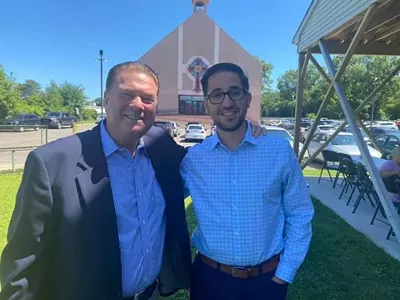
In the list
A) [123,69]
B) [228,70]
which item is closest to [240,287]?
[228,70]

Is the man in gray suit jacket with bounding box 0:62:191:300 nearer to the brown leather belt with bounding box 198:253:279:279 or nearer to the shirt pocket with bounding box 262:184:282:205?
the brown leather belt with bounding box 198:253:279:279

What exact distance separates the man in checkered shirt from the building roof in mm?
3653

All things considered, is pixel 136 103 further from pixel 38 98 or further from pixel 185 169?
pixel 38 98

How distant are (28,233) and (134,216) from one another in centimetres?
48

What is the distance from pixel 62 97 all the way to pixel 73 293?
221ft

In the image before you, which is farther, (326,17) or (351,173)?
(351,173)

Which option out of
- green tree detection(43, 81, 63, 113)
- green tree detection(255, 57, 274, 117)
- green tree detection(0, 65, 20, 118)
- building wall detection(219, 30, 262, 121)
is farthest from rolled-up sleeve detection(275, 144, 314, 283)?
green tree detection(255, 57, 274, 117)

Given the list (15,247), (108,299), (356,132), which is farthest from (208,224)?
(356,132)

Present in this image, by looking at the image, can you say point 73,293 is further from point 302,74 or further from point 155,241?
point 302,74

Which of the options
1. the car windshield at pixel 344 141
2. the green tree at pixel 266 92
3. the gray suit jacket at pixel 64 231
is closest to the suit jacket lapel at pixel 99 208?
the gray suit jacket at pixel 64 231

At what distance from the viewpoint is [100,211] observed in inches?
60.6

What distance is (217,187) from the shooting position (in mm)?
1853

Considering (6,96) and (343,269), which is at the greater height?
(6,96)

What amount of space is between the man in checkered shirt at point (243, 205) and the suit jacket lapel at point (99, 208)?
0.54 meters
